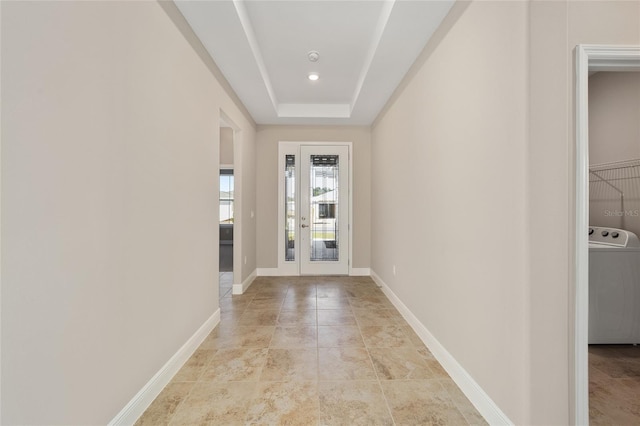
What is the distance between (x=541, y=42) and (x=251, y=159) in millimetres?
3871

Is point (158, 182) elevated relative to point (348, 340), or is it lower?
elevated

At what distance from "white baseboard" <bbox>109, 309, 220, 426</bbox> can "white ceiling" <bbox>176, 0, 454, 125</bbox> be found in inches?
98.0

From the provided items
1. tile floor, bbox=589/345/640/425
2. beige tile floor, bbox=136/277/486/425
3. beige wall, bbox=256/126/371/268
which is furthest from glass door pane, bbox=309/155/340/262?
tile floor, bbox=589/345/640/425

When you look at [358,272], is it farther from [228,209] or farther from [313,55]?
[228,209]

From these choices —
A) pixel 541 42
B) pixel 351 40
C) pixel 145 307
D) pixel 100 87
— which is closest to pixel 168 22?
pixel 100 87

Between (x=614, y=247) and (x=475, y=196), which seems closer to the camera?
(x=475, y=196)

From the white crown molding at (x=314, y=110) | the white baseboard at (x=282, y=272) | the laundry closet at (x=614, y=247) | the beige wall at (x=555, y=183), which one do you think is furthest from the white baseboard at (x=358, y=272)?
the beige wall at (x=555, y=183)

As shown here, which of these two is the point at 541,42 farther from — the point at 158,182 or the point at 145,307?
the point at 145,307

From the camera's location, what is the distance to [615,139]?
8.39ft

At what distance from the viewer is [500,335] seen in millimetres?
1487

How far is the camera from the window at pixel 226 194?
790cm

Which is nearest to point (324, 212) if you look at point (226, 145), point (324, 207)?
point (324, 207)

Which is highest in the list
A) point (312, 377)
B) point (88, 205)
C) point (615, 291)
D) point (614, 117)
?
point (614, 117)

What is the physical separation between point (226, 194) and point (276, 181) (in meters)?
3.53
